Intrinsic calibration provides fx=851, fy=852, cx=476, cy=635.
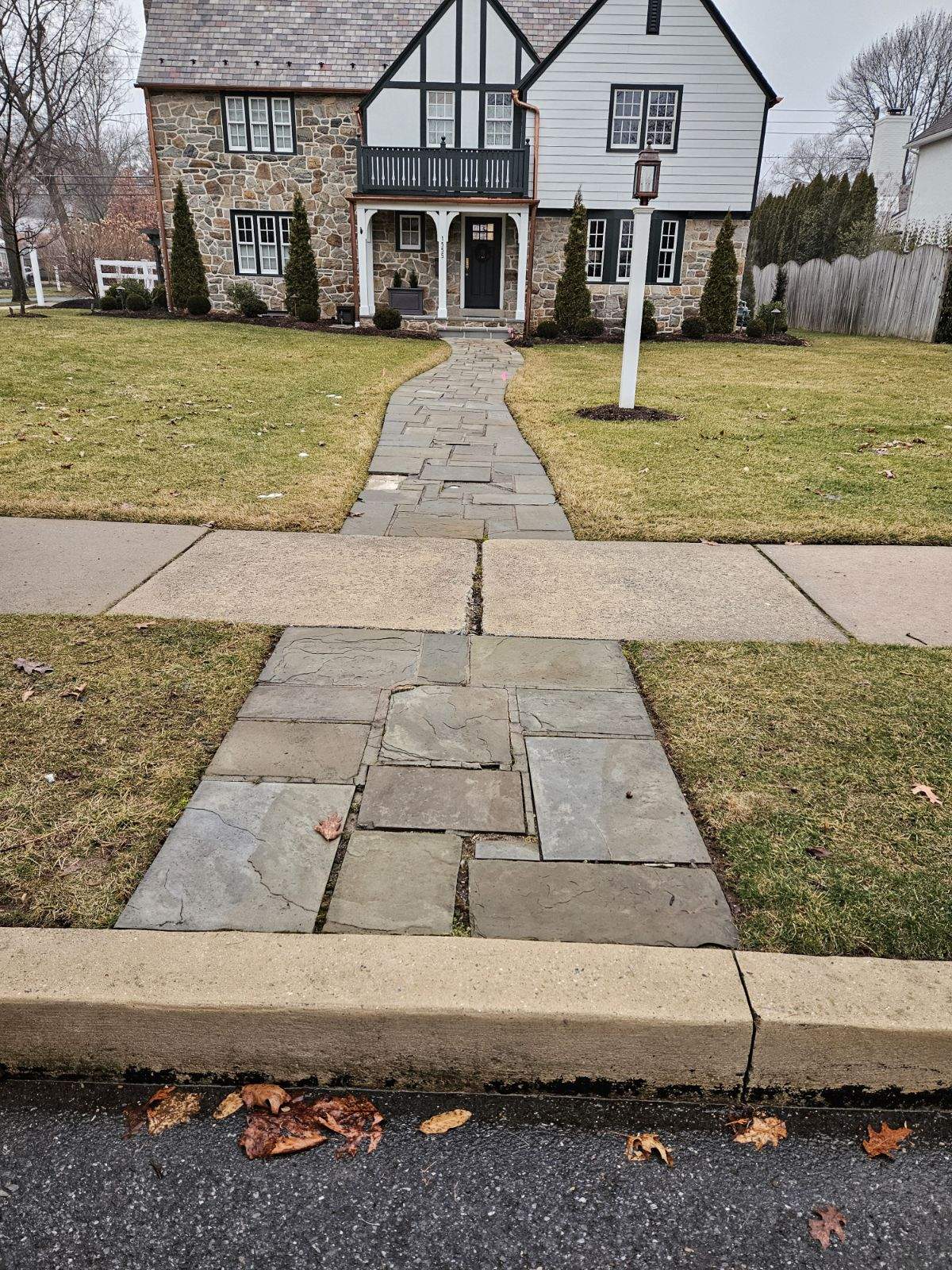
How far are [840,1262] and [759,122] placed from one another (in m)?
22.0

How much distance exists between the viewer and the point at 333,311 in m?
21.2

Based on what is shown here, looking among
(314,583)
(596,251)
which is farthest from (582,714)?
(596,251)

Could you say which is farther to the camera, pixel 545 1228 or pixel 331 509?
pixel 331 509

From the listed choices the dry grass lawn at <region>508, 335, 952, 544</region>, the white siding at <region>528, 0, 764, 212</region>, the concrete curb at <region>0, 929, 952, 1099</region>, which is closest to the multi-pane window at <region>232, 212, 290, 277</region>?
the white siding at <region>528, 0, 764, 212</region>

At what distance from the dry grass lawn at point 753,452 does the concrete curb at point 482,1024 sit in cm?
351

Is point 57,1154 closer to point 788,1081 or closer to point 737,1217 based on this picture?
point 737,1217

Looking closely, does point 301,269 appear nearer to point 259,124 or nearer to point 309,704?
point 259,124

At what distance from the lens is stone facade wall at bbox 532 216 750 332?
65.4 ft

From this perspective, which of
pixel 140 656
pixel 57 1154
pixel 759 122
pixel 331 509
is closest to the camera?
pixel 57 1154

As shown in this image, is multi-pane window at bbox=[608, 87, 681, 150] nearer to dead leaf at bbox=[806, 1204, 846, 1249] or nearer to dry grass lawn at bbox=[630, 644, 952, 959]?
dry grass lawn at bbox=[630, 644, 952, 959]

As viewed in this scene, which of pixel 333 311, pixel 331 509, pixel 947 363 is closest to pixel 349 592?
pixel 331 509

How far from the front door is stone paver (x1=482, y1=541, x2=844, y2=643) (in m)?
18.4

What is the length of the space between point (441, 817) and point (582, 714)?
0.78 m

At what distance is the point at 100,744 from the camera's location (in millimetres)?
2680
